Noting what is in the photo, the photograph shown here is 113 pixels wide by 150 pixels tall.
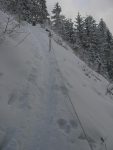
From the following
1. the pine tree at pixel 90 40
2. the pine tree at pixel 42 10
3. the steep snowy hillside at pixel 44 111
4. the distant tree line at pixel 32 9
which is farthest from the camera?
the pine tree at pixel 42 10

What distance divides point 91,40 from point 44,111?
3729cm

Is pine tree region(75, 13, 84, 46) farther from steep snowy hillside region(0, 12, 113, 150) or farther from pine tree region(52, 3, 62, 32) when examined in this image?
steep snowy hillside region(0, 12, 113, 150)

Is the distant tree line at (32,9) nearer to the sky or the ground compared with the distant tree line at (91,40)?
nearer to the sky

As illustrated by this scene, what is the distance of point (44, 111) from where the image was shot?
6.57m

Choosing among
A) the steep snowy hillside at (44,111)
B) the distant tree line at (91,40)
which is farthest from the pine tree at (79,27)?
the steep snowy hillside at (44,111)

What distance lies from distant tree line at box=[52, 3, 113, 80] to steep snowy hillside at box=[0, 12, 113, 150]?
103 ft

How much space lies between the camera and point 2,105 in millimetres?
6195

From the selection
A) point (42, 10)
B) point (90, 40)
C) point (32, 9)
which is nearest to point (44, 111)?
point (32, 9)

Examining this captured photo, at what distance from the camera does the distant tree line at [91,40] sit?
41.4 metres

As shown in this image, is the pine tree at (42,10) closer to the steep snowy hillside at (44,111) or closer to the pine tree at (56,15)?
the pine tree at (56,15)

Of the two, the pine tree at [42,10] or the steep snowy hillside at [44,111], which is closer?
the steep snowy hillside at [44,111]

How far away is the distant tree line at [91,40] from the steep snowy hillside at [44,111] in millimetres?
31490

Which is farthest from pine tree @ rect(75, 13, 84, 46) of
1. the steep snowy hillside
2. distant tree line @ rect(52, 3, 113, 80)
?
the steep snowy hillside

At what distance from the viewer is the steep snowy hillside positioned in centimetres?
543
